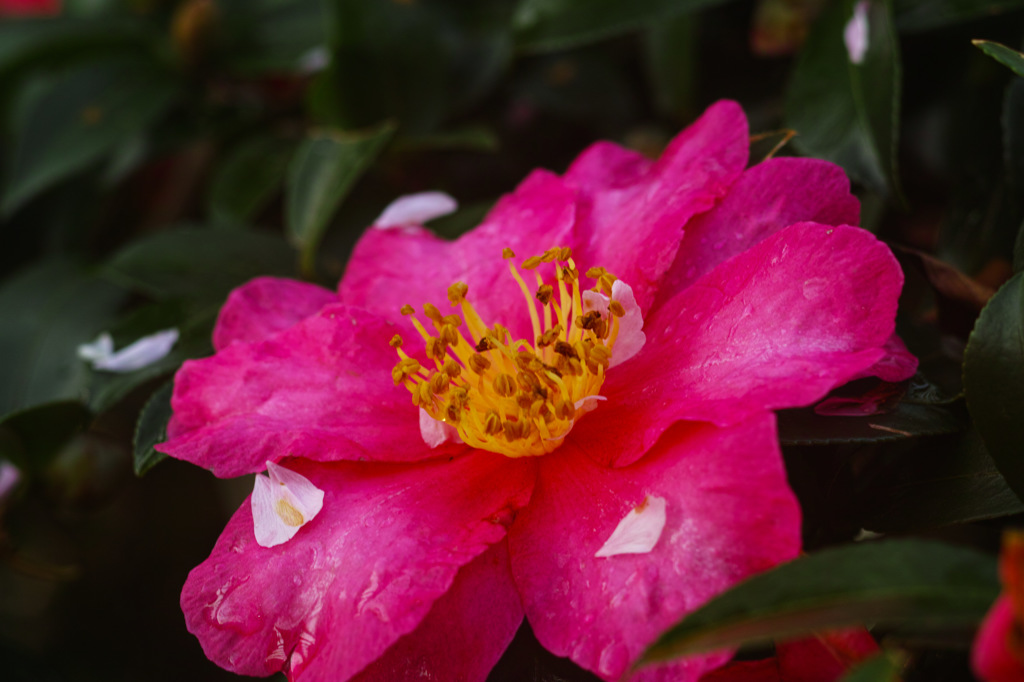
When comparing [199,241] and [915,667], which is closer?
[915,667]

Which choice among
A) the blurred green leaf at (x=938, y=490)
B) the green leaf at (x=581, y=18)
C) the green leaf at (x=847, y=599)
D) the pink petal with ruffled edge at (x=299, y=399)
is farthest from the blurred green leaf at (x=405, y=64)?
the green leaf at (x=847, y=599)

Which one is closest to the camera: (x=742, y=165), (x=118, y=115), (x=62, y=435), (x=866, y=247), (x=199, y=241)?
(x=866, y=247)

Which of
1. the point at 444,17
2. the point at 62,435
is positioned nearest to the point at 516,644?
the point at 62,435

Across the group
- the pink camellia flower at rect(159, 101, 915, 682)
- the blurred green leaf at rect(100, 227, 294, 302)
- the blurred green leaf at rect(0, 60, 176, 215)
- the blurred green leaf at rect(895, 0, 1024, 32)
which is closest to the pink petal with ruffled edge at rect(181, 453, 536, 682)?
the pink camellia flower at rect(159, 101, 915, 682)

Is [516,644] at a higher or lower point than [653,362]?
Result: lower

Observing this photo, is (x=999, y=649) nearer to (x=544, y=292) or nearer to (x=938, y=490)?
(x=938, y=490)

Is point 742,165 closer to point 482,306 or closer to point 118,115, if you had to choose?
point 482,306

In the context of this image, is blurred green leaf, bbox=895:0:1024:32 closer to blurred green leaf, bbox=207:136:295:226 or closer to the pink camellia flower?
the pink camellia flower
